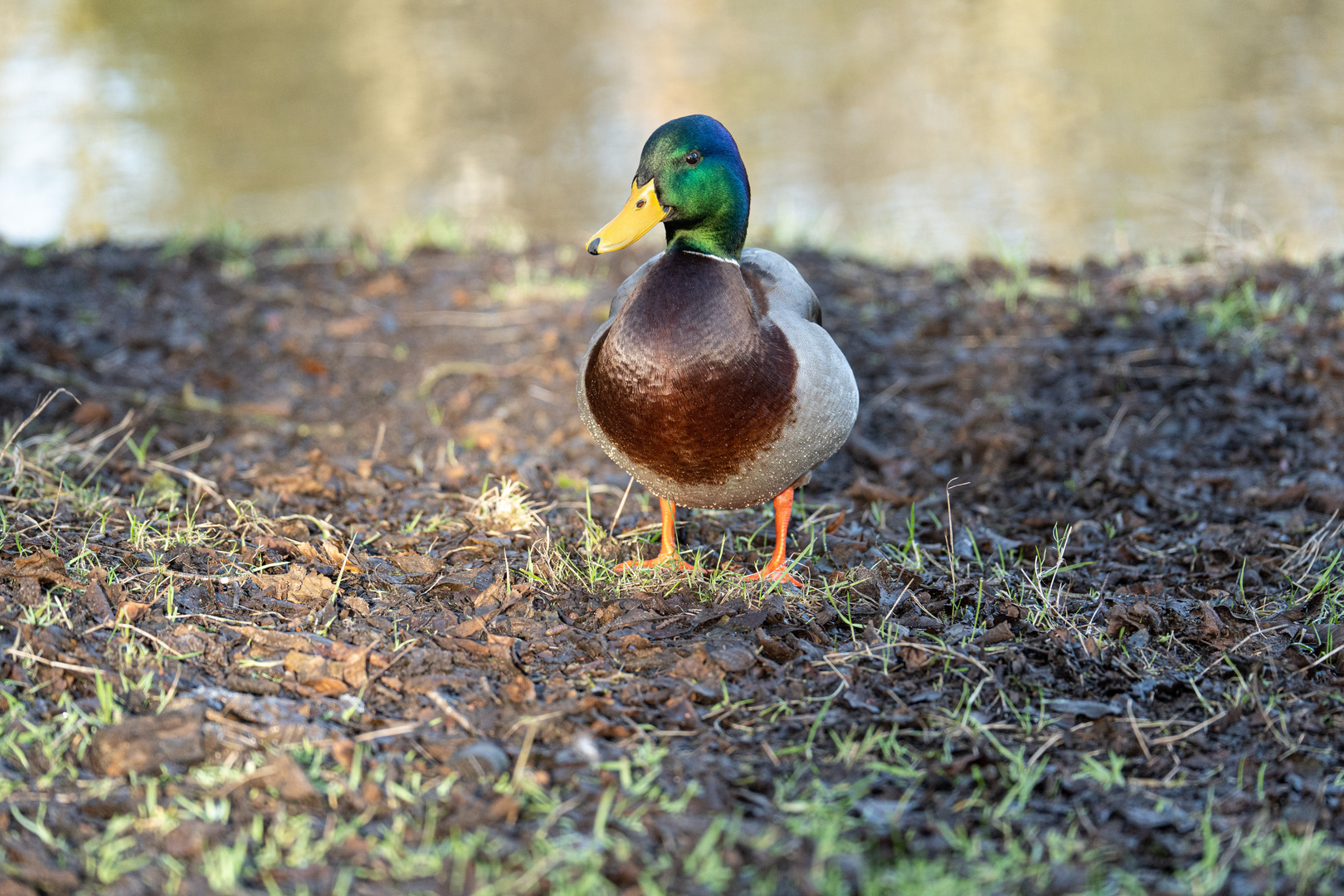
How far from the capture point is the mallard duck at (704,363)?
2.80 meters

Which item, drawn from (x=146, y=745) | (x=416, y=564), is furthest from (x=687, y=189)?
(x=146, y=745)

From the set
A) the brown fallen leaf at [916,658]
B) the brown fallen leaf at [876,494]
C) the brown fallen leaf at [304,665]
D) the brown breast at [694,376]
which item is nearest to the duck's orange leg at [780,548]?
the brown breast at [694,376]

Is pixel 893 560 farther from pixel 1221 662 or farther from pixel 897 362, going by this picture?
pixel 897 362

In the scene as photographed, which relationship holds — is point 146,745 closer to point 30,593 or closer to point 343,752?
point 343,752

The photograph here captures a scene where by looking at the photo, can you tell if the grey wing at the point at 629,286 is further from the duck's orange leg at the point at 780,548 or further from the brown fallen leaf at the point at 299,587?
the brown fallen leaf at the point at 299,587

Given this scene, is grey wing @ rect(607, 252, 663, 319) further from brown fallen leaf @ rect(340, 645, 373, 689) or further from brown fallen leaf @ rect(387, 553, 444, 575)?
brown fallen leaf @ rect(340, 645, 373, 689)

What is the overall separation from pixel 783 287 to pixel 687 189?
451 mm

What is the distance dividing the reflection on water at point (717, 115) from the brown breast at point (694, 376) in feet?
12.2

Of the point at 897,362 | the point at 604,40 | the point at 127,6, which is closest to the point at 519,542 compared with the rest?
the point at 897,362

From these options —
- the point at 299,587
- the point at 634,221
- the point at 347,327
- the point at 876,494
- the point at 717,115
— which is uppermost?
the point at 717,115

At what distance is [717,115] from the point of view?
10375mm

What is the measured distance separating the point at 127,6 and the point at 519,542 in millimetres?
13439

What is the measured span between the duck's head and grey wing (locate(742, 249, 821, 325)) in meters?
0.24

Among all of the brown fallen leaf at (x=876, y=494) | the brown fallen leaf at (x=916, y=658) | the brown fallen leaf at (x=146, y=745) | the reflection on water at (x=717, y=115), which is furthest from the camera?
the reflection on water at (x=717, y=115)
